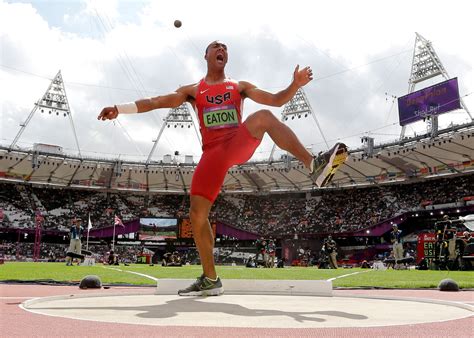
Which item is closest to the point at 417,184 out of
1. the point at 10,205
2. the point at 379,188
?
the point at 379,188

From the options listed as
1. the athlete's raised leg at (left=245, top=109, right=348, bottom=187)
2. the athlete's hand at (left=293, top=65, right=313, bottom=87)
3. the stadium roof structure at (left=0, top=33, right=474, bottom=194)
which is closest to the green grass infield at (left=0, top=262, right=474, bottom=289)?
the athlete's raised leg at (left=245, top=109, right=348, bottom=187)

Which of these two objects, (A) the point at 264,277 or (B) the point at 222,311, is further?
(A) the point at 264,277

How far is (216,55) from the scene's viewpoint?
583cm

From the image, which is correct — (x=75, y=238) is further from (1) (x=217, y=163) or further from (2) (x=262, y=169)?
(2) (x=262, y=169)

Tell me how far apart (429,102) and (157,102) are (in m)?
37.8

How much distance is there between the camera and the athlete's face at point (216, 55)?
582 centimetres

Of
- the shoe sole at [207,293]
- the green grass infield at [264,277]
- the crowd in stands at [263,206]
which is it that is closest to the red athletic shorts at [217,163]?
the shoe sole at [207,293]

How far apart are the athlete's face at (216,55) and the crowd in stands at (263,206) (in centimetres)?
3898

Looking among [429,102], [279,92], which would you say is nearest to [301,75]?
[279,92]

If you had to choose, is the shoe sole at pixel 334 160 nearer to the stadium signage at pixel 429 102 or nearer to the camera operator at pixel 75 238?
the camera operator at pixel 75 238

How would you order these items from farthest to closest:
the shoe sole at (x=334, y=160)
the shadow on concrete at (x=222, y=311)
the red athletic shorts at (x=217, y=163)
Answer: the red athletic shorts at (x=217, y=163) → the shoe sole at (x=334, y=160) → the shadow on concrete at (x=222, y=311)

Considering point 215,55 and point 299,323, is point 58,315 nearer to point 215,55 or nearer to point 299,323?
point 299,323

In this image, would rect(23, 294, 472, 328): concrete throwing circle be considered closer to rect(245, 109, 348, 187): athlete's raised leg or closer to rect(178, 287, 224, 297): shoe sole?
rect(178, 287, 224, 297): shoe sole

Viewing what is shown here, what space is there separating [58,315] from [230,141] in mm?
2780
